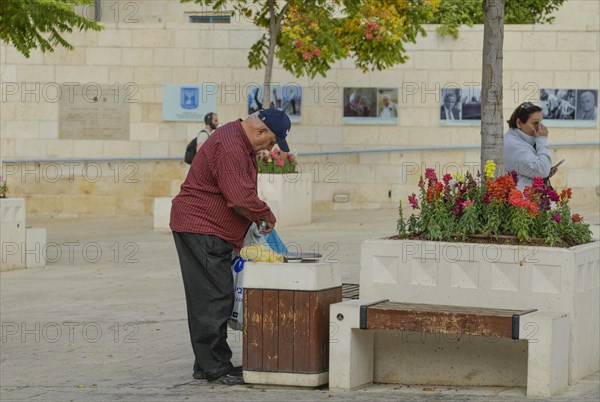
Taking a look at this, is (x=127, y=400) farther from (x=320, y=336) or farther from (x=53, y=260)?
(x=53, y=260)

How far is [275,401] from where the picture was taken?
7598 millimetres

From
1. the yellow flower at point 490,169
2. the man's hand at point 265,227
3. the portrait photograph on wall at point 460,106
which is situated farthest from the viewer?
the portrait photograph on wall at point 460,106

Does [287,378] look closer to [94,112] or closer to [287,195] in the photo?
[287,195]

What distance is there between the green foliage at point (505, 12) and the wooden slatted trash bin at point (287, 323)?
14.9 metres

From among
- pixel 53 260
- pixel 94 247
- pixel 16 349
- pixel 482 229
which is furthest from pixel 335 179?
pixel 482 229

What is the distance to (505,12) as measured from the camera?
84.6ft

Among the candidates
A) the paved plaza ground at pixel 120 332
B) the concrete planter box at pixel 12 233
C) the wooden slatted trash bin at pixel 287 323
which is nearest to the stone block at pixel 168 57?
the paved plaza ground at pixel 120 332

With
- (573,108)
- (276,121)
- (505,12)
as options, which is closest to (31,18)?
(573,108)

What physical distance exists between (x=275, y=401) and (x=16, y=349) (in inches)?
121

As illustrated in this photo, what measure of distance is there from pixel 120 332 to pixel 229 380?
8.27 ft

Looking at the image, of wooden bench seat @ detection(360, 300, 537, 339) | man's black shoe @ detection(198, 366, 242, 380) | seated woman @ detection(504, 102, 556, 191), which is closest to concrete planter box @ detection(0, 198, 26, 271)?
seated woman @ detection(504, 102, 556, 191)

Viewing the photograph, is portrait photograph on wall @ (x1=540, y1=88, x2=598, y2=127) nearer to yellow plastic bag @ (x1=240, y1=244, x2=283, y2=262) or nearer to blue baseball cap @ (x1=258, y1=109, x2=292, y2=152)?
blue baseball cap @ (x1=258, y1=109, x2=292, y2=152)

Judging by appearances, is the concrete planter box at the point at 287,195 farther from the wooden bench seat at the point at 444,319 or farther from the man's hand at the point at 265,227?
the wooden bench seat at the point at 444,319

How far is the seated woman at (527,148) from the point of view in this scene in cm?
1008
